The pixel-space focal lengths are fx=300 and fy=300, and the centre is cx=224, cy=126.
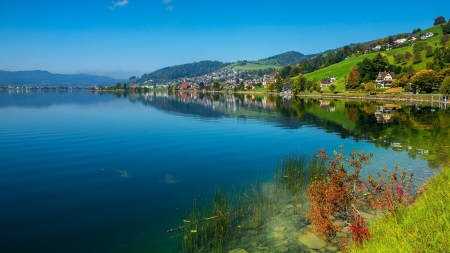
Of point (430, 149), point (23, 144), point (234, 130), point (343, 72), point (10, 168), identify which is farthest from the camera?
point (343, 72)

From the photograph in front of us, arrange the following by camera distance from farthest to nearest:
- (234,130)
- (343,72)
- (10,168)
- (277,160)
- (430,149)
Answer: (343,72)
(234,130)
(430,149)
(277,160)
(10,168)

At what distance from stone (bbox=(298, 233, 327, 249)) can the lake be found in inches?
200

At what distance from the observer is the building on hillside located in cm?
14188

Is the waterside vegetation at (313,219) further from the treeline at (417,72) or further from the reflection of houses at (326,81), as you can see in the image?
the reflection of houses at (326,81)

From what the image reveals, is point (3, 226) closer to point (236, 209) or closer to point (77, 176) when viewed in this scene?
point (77, 176)

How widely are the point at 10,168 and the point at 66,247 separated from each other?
14.8 m

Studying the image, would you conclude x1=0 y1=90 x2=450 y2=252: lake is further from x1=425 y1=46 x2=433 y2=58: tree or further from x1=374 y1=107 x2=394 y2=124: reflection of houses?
x1=425 y1=46 x2=433 y2=58: tree

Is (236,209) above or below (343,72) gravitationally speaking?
below

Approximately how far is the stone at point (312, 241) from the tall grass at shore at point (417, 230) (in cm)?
196

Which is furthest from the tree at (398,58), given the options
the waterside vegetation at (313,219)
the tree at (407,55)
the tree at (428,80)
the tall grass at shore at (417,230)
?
the tall grass at shore at (417,230)

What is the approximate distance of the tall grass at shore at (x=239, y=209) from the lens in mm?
12078

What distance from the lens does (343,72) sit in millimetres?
186375

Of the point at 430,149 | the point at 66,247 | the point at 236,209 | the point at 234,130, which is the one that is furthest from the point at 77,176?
the point at 430,149

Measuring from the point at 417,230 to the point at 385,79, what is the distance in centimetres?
15372
